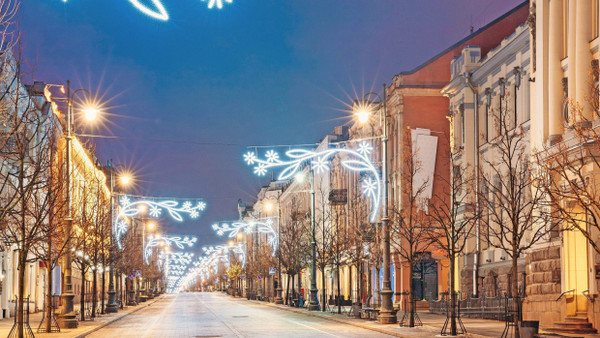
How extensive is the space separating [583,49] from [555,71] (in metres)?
2.05

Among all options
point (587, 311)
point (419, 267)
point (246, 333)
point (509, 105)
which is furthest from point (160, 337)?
point (419, 267)

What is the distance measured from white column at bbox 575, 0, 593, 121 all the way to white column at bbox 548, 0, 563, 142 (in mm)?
1704

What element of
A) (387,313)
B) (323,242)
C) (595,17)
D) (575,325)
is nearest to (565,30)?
(595,17)

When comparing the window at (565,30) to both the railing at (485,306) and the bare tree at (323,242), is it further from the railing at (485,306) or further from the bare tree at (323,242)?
the bare tree at (323,242)

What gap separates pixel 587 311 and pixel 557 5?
1042 centimetres

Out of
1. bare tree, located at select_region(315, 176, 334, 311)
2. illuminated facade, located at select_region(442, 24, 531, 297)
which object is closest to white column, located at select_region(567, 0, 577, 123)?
illuminated facade, located at select_region(442, 24, 531, 297)

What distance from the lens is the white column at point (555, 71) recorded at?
29.2 m

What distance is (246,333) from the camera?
3028cm

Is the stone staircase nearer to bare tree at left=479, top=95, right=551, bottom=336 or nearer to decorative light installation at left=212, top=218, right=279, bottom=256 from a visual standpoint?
bare tree at left=479, top=95, right=551, bottom=336

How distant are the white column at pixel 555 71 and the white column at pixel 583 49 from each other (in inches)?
67.1

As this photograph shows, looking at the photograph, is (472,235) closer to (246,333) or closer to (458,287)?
(458,287)

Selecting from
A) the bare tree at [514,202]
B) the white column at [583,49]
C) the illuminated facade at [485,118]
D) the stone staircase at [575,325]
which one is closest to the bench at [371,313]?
the illuminated facade at [485,118]

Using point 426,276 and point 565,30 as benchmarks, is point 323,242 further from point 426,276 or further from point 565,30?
point 565,30

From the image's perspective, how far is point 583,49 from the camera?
27.5 meters
